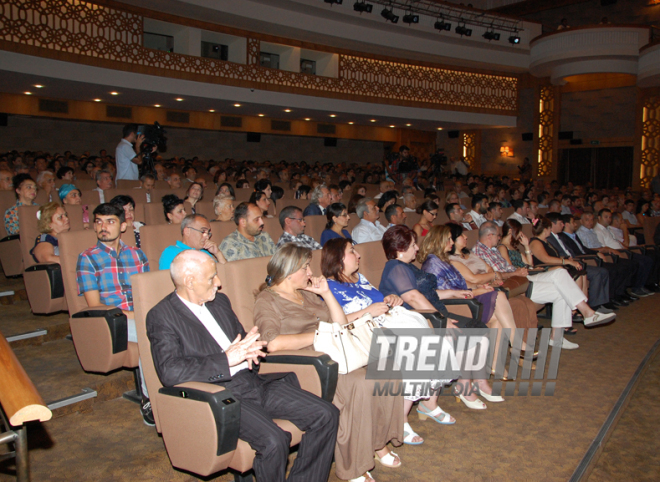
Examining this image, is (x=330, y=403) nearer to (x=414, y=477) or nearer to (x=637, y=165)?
(x=414, y=477)

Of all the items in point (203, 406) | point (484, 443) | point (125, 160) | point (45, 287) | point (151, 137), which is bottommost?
point (484, 443)

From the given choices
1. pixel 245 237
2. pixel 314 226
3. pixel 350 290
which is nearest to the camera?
pixel 350 290

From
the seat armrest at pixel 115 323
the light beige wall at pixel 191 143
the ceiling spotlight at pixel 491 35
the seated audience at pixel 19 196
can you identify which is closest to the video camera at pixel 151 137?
the seated audience at pixel 19 196

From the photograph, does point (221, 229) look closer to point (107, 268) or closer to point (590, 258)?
point (107, 268)

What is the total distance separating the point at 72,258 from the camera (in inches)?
99.9

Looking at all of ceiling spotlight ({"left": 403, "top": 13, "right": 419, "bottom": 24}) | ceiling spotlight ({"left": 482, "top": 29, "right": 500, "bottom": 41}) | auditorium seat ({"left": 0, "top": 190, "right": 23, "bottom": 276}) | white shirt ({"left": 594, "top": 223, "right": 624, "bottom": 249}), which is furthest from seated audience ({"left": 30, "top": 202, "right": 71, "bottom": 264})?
ceiling spotlight ({"left": 482, "top": 29, "right": 500, "bottom": 41})

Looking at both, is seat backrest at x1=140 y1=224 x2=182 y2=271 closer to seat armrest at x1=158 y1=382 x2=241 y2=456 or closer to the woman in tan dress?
the woman in tan dress

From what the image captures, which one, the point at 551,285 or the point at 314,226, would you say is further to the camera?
the point at 314,226

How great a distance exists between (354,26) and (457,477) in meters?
10.5

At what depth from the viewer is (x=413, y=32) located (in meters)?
11.8

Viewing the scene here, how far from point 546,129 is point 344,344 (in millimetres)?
14014

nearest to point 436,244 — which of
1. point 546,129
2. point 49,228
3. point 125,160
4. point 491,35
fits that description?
point 49,228

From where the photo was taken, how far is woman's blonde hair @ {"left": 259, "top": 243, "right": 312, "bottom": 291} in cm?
204

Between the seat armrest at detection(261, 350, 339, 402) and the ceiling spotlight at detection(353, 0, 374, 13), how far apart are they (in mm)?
10162
